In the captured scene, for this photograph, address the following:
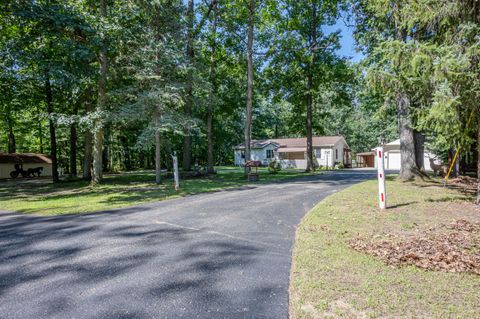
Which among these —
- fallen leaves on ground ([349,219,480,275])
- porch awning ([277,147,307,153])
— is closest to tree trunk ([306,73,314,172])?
porch awning ([277,147,307,153])

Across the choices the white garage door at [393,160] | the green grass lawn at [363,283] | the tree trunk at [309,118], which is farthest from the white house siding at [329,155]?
the green grass lawn at [363,283]

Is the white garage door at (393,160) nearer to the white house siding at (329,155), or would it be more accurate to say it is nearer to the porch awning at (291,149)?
the white house siding at (329,155)

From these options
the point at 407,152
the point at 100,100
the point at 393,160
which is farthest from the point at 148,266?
the point at 393,160

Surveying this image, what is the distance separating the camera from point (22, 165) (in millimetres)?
26000

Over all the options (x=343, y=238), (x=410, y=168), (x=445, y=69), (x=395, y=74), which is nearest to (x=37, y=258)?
(x=343, y=238)

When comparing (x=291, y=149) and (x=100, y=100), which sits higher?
(x=100, y=100)

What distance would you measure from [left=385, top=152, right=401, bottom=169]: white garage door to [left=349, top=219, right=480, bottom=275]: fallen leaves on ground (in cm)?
3197

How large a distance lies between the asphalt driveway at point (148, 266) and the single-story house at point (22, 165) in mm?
23951

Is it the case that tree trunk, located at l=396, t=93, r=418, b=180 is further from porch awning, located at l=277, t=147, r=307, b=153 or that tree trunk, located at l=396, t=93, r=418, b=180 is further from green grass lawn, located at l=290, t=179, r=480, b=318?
porch awning, located at l=277, t=147, r=307, b=153

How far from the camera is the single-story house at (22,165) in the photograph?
24938 mm

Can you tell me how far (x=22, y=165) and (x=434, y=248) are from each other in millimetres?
32172

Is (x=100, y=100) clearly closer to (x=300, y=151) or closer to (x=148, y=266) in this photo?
(x=148, y=266)

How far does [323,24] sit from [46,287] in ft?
81.3

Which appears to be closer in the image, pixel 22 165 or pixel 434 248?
pixel 434 248
